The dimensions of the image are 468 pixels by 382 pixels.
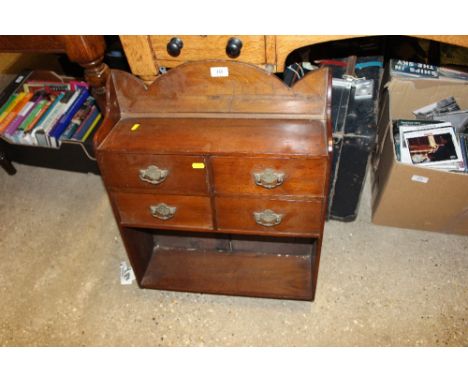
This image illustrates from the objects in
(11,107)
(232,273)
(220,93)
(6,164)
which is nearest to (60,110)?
(11,107)

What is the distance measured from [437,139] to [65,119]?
1.93m

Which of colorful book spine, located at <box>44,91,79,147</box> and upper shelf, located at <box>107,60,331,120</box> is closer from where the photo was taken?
upper shelf, located at <box>107,60,331,120</box>

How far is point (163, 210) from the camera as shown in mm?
1482

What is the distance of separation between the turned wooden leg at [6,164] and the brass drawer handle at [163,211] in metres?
1.42

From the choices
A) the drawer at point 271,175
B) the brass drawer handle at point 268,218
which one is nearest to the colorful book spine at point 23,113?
the drawer at point 271,175

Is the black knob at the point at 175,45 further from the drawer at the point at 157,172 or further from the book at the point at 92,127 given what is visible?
the book at the point at 92,127

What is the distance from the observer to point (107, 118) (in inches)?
56.2

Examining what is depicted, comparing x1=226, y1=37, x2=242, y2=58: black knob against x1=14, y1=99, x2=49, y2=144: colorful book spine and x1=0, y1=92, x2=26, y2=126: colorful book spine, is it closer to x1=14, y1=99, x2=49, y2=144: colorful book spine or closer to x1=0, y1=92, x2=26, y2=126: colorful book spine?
x1=14, y1=99, x2=49, y2=144: colorful book spine

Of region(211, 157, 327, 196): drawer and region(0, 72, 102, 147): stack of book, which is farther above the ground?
region(211, 157, 327, 196): drawer

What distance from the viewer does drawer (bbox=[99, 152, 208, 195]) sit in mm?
1331

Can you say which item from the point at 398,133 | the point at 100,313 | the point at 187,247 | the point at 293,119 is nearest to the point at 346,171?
the point at 398,133

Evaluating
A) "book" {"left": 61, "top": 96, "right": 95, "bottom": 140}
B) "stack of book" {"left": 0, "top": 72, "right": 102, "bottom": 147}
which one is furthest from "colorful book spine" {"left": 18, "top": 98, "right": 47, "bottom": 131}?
"book" {"left": 61, "top": 96, "right": 95, "bottom": 140}

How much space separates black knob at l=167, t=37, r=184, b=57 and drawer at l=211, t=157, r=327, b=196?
46 centimetres
